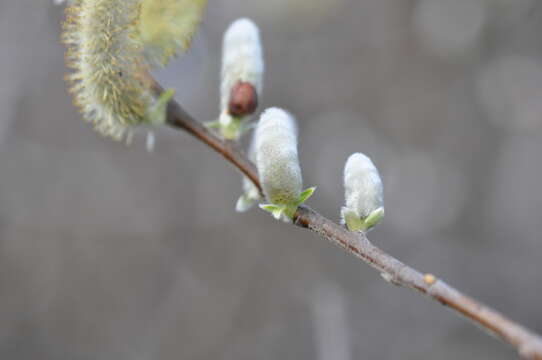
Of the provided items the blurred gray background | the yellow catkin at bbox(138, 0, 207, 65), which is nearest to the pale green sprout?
the yellow catkin at bbox(138, 0, 207, 65)

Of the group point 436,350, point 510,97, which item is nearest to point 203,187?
point 436,350

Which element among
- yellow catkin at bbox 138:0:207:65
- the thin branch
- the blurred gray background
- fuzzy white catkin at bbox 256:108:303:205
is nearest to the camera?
the thin branch

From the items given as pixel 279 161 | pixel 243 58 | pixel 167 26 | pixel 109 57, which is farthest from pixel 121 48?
pixel 279 161

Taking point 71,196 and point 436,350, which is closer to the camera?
point 436,350

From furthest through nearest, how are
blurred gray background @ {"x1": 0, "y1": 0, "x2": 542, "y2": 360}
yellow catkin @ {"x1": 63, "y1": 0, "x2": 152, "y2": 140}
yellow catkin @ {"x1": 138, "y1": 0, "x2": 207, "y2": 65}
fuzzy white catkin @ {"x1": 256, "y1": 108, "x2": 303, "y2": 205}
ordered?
blurred gray background @ {"x1": 0, "y1": 0, "x2": 542, "y2": 360} → yellow catkin @ {"x1": 138, "y1": 0, "x2": 207, "y2": 65} → yellow catkin @ {"x1": 63, "y1": 0, "x2": 152, "y2": 140} → fuzzy white catkin @ {"x1": 256, "y1": 108, "x2": 303, "y2": 205}

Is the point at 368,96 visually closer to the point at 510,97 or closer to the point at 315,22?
the point at 315,22

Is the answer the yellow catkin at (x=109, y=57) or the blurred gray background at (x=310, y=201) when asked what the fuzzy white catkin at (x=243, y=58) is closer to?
the yellow catkin at (x=109, y=57)

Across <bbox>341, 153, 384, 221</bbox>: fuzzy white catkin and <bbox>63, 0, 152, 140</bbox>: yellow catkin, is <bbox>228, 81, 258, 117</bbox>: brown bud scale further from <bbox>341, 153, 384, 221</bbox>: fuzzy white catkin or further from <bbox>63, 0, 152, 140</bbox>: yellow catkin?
<bbox>341, 153, 384, 221</bbox>: fuzzy white catkin
